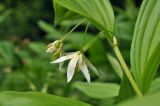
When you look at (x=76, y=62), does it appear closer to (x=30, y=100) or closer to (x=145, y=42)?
(x=145, y=42)

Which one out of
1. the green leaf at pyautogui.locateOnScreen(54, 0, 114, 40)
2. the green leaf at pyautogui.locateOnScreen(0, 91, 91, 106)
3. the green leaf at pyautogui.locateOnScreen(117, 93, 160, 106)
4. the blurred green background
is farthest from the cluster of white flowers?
the blurred green background

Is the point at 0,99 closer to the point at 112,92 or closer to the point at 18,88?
the point at 112,92

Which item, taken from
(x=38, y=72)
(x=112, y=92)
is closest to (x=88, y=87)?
(x=112, y=92)

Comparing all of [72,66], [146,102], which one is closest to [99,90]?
[72,66]

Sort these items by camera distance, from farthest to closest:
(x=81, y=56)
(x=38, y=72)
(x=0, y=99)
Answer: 1. (x=38, y=72)
2. (x=81, y=56)
3. (x=0, y=99)

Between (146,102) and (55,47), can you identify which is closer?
(146,102)
